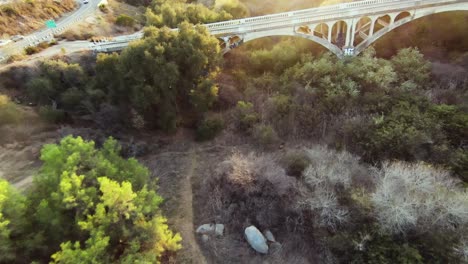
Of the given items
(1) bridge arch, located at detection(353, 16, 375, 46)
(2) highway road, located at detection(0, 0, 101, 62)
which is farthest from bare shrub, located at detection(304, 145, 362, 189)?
(2) highway road, located at detection(0, 0, 101, 62)

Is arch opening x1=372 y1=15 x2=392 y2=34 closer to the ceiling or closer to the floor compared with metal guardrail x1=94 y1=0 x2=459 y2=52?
closer to the floor

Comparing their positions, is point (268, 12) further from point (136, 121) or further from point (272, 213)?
point (272, 213)

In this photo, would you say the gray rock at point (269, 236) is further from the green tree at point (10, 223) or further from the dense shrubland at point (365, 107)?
the green tree at point (10, 223)

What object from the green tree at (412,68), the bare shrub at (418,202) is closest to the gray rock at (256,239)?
the bare shrub at (418,202)

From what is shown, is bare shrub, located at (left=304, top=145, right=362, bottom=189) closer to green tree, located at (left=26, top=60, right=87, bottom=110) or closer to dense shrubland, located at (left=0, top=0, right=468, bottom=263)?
dense shrubland, located at (left=0, top=0, right=468, bottom=263)

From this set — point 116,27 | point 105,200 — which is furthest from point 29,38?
point 105,200
